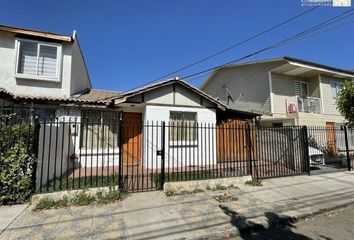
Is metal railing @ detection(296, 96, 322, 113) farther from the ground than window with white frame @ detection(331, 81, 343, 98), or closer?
closer

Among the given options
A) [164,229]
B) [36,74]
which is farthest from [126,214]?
[36,74]

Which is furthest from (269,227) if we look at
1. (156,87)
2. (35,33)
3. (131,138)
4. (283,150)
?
(35,33)

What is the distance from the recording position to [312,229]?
4.46m

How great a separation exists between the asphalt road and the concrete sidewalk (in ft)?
0.49

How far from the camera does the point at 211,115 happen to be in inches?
440

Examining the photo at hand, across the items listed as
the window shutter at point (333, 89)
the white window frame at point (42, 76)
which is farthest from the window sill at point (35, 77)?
the window shutter at point (333, 89)

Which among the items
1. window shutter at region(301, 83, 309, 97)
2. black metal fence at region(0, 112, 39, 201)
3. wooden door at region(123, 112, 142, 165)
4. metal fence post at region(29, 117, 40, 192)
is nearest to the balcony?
window shutter at region(301, 83, 309, 97)

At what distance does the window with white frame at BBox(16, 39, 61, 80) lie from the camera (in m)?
10.2

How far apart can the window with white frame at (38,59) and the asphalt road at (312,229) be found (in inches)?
420

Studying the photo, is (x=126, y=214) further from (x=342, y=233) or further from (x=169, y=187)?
(x=342, y=233)

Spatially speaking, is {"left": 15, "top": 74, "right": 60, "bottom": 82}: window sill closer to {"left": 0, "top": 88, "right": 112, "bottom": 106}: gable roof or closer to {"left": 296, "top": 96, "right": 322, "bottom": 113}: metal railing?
{"left": 0, "top": 88, "right": 112, "bottom": 106}: gable roof

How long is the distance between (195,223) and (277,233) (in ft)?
5.46

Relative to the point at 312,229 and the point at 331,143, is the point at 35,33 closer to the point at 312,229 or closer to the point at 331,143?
the point at 312,229

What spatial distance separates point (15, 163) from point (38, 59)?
6.90 m
